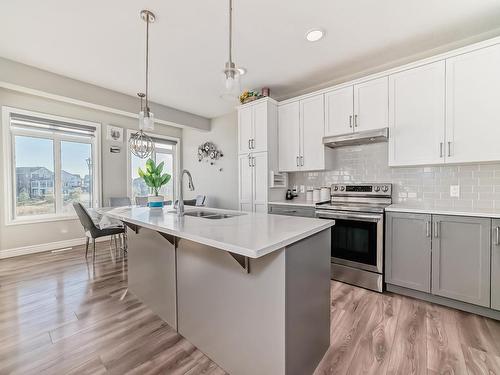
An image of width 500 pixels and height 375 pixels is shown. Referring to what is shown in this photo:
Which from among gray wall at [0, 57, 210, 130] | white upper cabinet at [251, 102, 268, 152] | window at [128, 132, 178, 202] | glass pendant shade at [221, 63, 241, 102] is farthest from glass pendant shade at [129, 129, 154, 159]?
window at [128, 132, 178, 202]

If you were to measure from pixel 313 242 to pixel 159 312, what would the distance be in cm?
151

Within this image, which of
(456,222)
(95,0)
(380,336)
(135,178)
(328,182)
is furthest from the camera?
(135,178)

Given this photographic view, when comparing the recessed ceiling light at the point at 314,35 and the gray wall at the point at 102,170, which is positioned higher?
the recessed ceiling light at the point at 314,35

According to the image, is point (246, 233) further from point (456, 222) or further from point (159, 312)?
point (456, 222)

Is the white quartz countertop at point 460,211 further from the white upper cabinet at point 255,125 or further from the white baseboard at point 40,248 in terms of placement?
the white baseboard at point 40,248

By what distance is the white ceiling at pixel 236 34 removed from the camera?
1995 mm

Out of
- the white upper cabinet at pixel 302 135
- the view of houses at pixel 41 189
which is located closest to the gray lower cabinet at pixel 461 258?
the white upper cabinet at pixel 302 135

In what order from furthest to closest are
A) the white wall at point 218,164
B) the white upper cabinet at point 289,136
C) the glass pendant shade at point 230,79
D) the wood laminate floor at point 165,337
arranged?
the white wall at point 218,164 → the white upper cabinet at point 289,136 → the glass pendant shade at point 230,79 → the wood laminate floor at point 165,337

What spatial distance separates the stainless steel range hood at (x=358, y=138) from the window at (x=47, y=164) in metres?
4.27

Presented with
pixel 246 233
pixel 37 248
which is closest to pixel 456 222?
pixel 246 233

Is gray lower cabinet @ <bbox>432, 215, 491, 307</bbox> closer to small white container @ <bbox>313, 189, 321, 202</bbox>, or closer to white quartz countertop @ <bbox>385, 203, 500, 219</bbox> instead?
white quartz countertop @ <bbox>385, 203, 500, 219</bbox>

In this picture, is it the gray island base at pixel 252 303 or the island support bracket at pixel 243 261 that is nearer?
the gray island base at pixel 252 303

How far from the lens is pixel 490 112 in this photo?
6.93ft

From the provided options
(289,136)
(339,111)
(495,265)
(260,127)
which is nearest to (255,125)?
(260,127)
